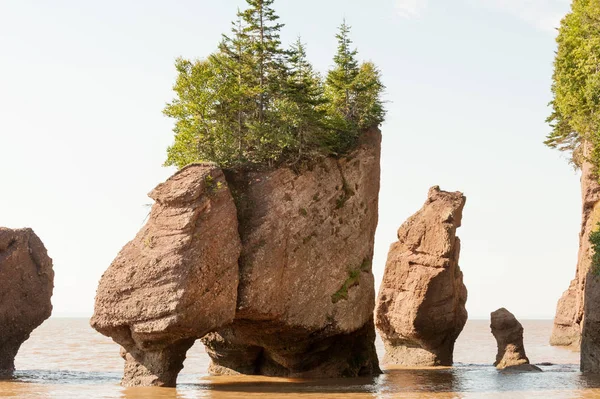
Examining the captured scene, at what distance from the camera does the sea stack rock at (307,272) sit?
125 ft

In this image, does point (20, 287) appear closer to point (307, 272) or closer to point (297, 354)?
point (297, 354)

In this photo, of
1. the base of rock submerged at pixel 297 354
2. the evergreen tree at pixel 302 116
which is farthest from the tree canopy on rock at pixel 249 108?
the base of rock submerged at pixel 297 354

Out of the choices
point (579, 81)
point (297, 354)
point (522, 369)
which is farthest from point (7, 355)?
point (579, 81)

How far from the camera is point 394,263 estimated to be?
2164 inches

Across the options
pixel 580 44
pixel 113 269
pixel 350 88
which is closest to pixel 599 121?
pixel 580 44

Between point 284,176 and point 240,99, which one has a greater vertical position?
point 240,99

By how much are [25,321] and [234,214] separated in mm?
17173

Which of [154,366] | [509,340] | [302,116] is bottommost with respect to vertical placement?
[154,366]

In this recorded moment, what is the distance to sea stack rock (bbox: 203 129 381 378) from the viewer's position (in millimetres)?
38000

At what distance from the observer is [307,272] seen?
39.3 meters

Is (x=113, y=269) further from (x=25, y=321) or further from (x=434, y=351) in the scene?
(x=434, y=351)

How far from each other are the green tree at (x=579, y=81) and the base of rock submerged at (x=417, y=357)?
15546 mm

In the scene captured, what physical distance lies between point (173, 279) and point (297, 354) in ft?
35.3

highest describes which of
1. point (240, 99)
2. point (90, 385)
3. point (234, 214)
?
point (240, 99)
